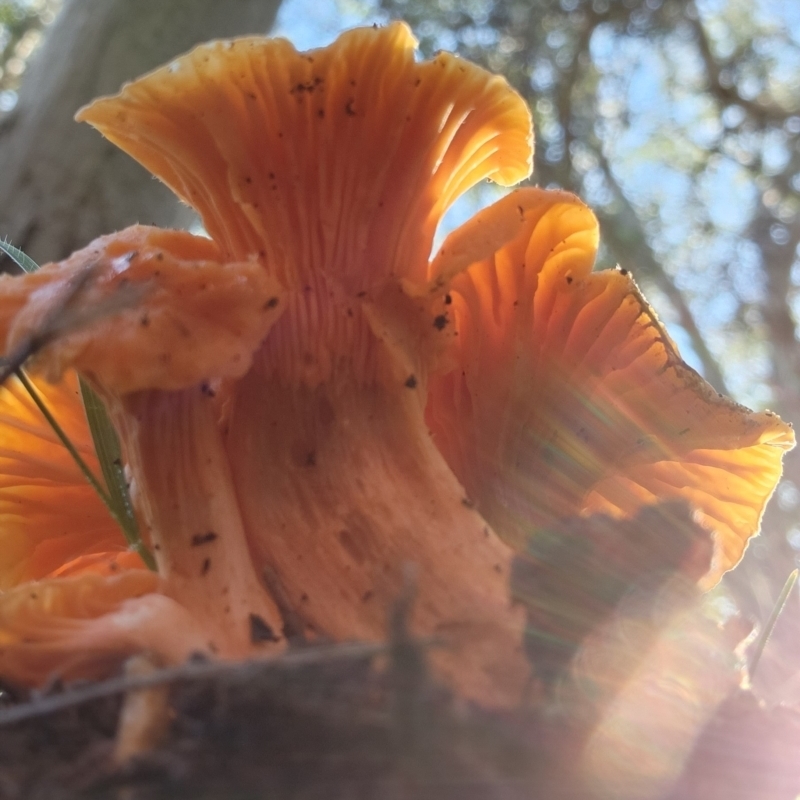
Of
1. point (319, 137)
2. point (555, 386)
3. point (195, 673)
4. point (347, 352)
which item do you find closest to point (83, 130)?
point (319, 137)

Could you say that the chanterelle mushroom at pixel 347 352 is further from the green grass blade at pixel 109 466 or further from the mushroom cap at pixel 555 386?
the green grass blade at pixel 109 466

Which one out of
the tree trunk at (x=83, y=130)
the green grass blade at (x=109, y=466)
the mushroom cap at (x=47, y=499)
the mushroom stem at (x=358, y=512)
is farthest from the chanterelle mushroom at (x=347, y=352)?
the tree trunk at (x=83, y=130)

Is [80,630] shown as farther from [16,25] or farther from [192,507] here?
[16,25]

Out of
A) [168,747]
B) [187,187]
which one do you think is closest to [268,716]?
[168,747]

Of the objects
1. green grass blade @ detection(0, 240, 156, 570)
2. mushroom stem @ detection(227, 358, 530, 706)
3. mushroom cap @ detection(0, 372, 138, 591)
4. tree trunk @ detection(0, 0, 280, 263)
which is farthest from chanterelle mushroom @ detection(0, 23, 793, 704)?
tree trunk @ detection(0, 0, 280, 263)

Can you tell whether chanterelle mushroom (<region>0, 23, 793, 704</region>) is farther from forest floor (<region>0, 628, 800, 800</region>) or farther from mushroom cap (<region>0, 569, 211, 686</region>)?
forest floor (<region>0, 628, 800, 800</region>)

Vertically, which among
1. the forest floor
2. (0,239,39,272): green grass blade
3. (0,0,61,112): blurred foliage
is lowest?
the forest floor
